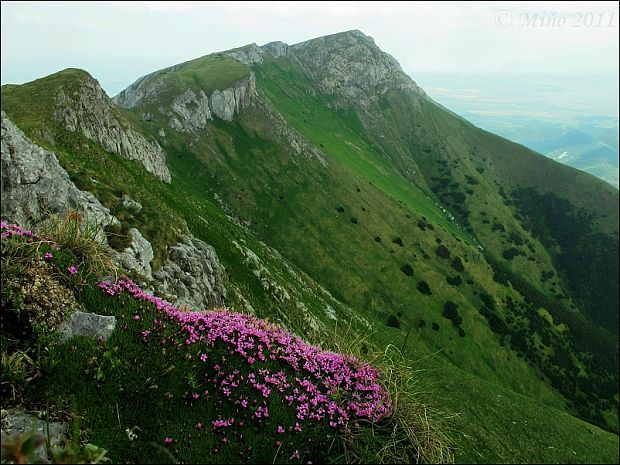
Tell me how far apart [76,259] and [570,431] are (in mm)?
81726

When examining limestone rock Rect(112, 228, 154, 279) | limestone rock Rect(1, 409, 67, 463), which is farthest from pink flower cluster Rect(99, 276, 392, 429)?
limestone rock Rect(112, 228, 154, 279)

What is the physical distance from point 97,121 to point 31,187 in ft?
138

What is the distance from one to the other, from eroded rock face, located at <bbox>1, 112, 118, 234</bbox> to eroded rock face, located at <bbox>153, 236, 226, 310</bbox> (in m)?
5.24

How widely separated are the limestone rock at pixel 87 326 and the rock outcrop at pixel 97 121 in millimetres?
46239

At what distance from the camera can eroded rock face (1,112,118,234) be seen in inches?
640

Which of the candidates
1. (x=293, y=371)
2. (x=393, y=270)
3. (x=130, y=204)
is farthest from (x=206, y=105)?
(x=293, y=371)

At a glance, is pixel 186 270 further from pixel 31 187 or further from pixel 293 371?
pixel 293 371

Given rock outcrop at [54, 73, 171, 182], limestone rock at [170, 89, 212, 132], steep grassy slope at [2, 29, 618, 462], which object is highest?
limestone rock at [170, 89, 212, 132]

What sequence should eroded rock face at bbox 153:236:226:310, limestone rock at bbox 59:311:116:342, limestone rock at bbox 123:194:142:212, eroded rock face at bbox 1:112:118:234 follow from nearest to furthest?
1. limestone rock at bbox 59:311:116:342
2. eroded rock face at bbox 1:112:118:234
3. eroded rock face at bbox 153:236:226:310
4. limestone rock at bbox 123:194:142:212

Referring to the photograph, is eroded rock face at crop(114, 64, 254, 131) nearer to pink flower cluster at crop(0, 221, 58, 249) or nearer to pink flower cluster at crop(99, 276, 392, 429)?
pink flower cluster at crop(0, 221, 58, 249)

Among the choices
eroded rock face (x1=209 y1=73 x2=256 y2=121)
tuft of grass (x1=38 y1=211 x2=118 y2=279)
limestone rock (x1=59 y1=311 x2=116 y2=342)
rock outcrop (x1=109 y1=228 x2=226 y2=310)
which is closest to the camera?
limestone rock (x1=59 y1=311 x2=116 y2=342)

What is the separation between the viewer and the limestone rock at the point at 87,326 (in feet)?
23.3

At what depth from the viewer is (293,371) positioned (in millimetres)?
8367

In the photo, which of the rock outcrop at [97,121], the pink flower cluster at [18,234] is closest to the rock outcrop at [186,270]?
the pink flower cluster at [18,234]
